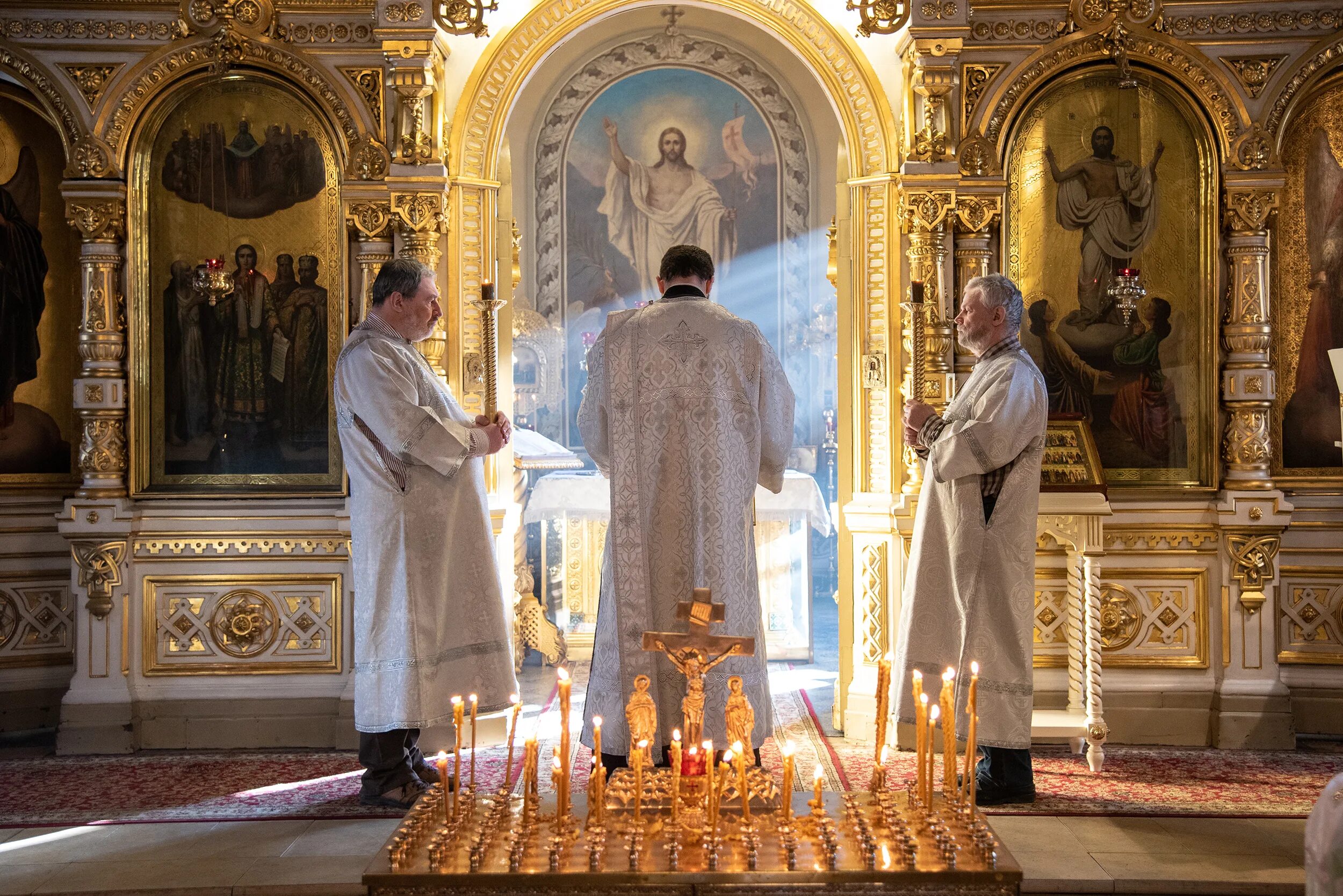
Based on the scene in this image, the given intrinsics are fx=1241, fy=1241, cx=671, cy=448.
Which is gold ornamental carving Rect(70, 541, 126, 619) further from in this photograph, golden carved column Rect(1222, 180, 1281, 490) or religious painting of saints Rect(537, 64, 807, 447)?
golden carved column Rect(1222, 180, 1281, 490)

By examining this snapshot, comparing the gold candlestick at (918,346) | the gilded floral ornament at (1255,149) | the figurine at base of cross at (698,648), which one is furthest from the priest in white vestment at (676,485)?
the gilded floral ornament at (1255,149)

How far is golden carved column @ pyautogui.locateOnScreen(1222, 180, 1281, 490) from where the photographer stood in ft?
20.5

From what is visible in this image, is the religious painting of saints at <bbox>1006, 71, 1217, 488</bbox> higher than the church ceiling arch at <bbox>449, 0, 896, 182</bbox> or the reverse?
the reverse

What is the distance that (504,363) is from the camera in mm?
6723

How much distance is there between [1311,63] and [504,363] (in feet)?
14.4

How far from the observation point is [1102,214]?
21.2ft

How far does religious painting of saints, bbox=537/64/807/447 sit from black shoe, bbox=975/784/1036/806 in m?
6.65

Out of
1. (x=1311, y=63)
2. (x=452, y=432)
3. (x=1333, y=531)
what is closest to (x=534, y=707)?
(x=452, y=432)

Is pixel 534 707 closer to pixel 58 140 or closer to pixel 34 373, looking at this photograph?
pixel 34 373

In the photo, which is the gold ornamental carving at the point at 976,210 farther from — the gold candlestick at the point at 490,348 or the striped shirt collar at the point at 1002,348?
the gold candlestick at the point at 490,348

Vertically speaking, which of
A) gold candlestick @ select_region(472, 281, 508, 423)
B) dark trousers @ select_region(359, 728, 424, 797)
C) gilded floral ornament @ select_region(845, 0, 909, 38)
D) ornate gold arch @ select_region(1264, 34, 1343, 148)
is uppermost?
gilded floral ornament @ select_region(845, 0, 909, 38)

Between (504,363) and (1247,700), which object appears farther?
(504,363)

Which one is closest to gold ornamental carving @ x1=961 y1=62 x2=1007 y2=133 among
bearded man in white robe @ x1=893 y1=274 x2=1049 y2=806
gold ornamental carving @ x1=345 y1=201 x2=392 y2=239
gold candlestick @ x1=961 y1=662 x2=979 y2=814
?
bearded man in white robe @ x1=893 y1=274 x2=1049 y2=806

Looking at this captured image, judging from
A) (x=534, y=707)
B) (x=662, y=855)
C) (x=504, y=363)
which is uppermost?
(x=504, y=363)
